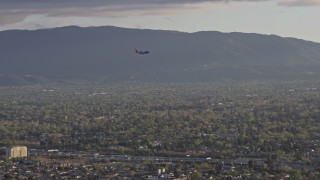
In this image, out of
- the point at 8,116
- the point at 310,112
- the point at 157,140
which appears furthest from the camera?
the point at 8,116

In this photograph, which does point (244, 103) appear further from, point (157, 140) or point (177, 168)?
point (177, 168)

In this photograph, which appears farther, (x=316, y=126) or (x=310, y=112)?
(x=310, y=112)

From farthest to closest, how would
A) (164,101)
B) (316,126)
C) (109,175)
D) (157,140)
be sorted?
(164,101) → (316,126) → (157,140) → (109,175)

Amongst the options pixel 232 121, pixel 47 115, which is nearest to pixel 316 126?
pixel 232 121

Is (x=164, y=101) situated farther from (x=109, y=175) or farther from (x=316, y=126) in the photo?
(x=109, y=175)

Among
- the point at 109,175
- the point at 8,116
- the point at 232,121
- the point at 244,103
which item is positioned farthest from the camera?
the point at 244,103

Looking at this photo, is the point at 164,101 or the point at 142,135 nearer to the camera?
the point at 142,135

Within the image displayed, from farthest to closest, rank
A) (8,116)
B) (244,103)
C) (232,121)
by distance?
(244,103)
(8,116)
(232,121)

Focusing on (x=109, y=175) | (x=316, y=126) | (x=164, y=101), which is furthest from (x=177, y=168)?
(x=164, y=101)
